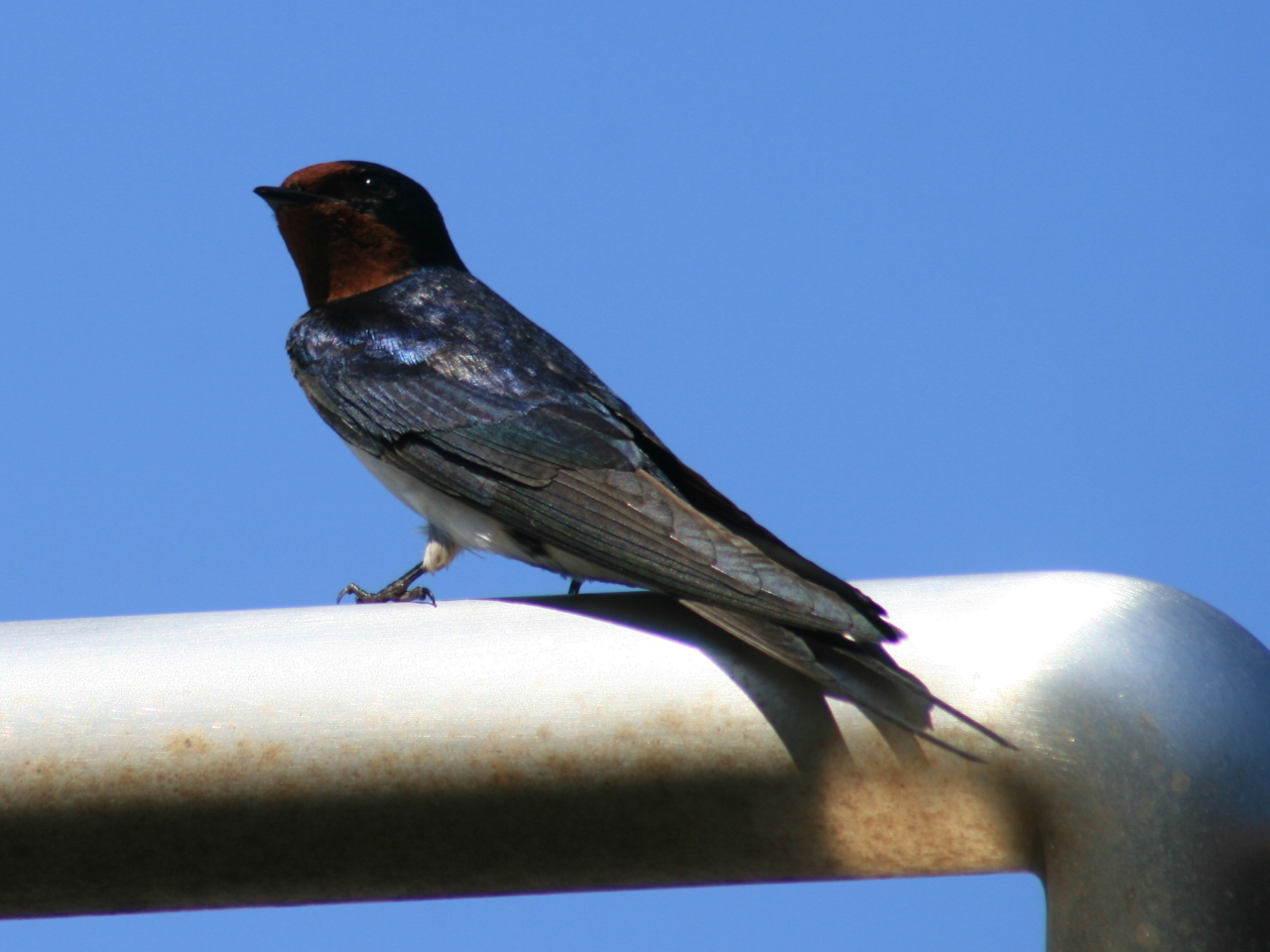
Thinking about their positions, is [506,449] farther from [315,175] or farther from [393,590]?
[315,175]

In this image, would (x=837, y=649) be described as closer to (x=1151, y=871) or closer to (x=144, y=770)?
(x=1151, y=871)

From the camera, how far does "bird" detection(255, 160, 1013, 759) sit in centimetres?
108

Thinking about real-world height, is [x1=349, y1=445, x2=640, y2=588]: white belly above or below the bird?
below

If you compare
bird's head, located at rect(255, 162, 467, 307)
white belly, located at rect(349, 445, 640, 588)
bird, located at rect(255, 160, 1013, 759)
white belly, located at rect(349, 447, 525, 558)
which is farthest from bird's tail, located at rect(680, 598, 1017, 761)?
bird's head, located at rect(255, 162, 467, 307)

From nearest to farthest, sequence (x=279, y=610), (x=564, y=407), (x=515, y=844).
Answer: (x=515, y=844), (x=279, y=610), (x=564, y=407)

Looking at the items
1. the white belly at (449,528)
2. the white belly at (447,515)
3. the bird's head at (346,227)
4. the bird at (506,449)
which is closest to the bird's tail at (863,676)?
the bird at (506,449)

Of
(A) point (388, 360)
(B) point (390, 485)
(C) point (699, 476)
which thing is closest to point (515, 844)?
(C) point (699, 476)

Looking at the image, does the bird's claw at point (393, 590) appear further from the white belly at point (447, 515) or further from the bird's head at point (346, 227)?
the bird's head at point (346, 227)

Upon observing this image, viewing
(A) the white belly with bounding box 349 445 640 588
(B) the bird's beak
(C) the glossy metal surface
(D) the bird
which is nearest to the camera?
(C) the glossy metal surface

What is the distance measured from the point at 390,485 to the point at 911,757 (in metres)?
1.76

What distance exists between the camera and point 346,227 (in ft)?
10.5

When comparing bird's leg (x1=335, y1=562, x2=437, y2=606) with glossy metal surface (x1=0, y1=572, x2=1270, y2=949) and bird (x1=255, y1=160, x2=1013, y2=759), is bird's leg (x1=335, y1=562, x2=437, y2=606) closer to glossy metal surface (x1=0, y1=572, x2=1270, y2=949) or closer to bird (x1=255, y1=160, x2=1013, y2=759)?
bird (x1=255, y1=160, x2=1013, y2=759)

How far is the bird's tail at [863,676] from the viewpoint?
846 millimetres

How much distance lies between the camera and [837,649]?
963mm
